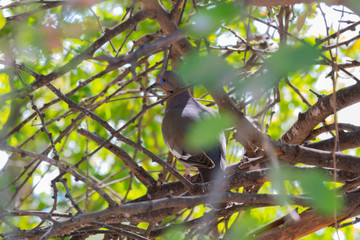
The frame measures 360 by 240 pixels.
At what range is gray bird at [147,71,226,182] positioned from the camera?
140 inches

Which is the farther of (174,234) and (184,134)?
(184,134)

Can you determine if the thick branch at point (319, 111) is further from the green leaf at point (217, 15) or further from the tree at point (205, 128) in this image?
the green leaf at point (217, 15)

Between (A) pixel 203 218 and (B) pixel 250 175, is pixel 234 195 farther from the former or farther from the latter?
(A) pixel 203 218

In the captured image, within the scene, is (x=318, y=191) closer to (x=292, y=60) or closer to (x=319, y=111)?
(x=292, y=60)

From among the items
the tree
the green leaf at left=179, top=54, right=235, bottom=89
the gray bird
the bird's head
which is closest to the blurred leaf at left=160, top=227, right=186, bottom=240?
the tree

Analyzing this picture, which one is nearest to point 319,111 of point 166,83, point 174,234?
point 174,234

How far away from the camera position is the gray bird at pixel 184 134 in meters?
3.56

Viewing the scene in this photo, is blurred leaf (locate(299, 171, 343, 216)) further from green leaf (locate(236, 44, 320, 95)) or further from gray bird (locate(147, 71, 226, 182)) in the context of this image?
gray bird (locate(147, 71, 226, 182))

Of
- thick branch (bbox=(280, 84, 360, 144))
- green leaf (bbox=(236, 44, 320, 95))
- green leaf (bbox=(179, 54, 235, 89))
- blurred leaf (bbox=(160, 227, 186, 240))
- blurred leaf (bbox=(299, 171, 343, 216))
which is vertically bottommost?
blurred leaf (bbox=(299, 171, 343, 216))

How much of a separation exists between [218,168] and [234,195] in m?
1.30

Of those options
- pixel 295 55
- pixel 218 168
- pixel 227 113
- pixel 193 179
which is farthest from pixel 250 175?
pixel 295 55

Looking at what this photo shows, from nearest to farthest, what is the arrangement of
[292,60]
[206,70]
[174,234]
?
1. [292,60]
2. [206,70]
3. [174,234]

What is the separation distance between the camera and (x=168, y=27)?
2275mm

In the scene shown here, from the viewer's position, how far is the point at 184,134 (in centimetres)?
374
